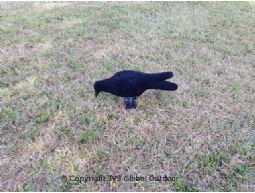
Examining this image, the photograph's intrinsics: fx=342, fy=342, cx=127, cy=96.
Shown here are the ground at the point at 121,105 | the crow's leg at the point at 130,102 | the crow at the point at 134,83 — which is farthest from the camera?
the crow's leg at the point at 130,102

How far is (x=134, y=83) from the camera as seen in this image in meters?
3.28

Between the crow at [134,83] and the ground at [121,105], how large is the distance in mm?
212

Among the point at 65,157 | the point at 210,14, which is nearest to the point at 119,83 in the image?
the point at 65,157

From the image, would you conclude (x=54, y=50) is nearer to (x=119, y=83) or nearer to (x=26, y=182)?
(x=119, y=83)

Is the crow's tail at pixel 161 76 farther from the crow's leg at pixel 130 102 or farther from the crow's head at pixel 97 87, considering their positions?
the crow's head at pixel 97 87

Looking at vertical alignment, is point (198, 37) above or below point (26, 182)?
above

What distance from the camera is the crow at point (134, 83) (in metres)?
3.29

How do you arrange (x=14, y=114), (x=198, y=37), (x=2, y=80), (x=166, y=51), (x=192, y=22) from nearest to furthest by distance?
(x=14, y=114) < (x=2, y=80) < (x=166, y=51) < (x=198, y=37) < (x=192, y=22)

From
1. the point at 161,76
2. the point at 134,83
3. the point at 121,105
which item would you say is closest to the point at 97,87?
the point at 121,105

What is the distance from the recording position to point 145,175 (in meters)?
2.85

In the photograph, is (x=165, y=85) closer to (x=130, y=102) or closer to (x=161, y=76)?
(x=161, y=76)

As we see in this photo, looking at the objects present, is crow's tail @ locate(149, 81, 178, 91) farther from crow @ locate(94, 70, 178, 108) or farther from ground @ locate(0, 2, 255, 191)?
ground @ locate(0, 2, 255, 191)

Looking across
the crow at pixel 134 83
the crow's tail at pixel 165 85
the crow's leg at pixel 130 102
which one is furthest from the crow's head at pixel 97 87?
the crow's tail at pixel 165 85

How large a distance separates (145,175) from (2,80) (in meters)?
2.18
